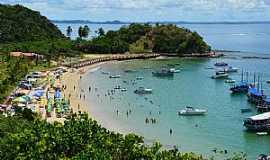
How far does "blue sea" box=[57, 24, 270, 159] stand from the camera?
2075 inches

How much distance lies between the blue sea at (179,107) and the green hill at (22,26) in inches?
1240

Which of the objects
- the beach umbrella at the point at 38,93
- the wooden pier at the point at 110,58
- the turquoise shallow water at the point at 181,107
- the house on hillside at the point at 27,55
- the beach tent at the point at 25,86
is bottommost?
the turquoise shallow water at the point at 181,107

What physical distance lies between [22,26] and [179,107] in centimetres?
8306

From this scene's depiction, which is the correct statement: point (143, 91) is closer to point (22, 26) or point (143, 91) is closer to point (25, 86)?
point (25, 86)

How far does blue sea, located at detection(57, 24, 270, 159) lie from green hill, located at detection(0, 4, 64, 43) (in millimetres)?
31494

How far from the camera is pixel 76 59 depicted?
117 metres

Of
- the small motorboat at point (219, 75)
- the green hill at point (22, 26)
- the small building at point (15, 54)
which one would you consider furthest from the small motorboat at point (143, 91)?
the green hill at point (22, 26)

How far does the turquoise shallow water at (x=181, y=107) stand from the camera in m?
52.7

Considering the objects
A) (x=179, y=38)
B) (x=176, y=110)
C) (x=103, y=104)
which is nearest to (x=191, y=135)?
(x=176, y=110)

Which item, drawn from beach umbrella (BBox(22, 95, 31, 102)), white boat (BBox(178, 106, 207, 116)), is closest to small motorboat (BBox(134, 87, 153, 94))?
white boat (BBox(178, 106, 207, 116))

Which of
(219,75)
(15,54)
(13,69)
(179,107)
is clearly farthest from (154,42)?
(179,107)

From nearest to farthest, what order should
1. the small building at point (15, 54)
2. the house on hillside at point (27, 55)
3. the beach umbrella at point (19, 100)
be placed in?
the beach umbrella at point (19, 100)
the small building at point (15, 54)
the house on hillside at point (27, 55)

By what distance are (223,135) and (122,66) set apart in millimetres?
60136

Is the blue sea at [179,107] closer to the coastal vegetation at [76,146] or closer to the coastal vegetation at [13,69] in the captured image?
the coastal vegetation at [13,69]
